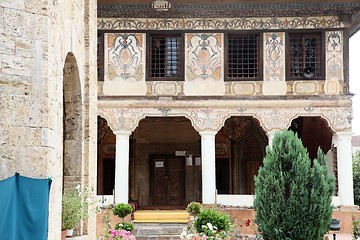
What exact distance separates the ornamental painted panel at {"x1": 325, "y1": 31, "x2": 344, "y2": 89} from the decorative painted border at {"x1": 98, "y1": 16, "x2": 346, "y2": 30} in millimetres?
293

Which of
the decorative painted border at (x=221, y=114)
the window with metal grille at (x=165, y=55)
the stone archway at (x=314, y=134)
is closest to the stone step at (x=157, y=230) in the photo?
the decorative painted border at (x=221, y=114)

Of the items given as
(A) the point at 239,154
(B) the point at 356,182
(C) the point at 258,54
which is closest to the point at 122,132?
(C) the point at 258,54

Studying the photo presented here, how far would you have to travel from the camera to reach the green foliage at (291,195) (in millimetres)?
9062

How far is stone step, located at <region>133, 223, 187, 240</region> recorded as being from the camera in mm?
15613

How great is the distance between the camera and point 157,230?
16047mm

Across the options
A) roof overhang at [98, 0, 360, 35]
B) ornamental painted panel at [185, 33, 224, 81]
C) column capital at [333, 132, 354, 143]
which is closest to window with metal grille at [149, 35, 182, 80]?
ornamental painted panel at [185, 33, 224, 81]

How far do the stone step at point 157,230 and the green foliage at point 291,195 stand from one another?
6.68 m

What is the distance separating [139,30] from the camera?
17.2 meters

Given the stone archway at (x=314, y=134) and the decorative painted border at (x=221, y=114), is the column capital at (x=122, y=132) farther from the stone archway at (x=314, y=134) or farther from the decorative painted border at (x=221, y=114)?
the stone archway at (x=314, y=134)

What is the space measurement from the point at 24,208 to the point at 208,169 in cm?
1181

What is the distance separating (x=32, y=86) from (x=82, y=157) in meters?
2.13

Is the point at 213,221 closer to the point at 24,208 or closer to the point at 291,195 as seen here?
the point at 291,195

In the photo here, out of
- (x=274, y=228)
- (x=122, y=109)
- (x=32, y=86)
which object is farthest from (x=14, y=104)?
(x=122, y=109)

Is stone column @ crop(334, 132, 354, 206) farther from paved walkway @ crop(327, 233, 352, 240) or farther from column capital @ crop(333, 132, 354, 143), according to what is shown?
paved walkway @ crop(327, 233, 352, 240)
